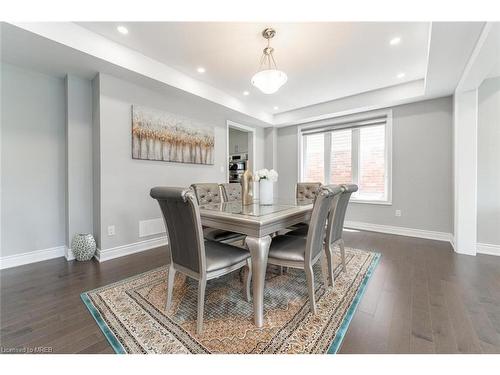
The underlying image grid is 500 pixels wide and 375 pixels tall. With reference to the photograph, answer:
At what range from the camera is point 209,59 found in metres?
2.88

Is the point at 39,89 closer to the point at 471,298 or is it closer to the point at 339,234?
the point at 339,234

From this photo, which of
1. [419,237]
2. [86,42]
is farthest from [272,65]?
[419,237]

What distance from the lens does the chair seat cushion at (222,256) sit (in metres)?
1.50

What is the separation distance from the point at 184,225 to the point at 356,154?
414 centimetres

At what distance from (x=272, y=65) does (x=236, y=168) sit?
3681mm

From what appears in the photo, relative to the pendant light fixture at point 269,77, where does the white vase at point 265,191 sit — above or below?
below

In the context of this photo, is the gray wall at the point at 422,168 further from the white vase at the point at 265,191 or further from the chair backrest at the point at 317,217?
the chair backrest at the point at 317,217

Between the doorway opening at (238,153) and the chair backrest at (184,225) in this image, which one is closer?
the chair backrest at (184,225)

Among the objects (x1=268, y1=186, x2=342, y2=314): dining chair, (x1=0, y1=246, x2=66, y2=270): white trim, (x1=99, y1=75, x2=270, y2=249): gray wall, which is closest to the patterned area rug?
(x1=268, y1=186, x2=342, y2=314): dining chair

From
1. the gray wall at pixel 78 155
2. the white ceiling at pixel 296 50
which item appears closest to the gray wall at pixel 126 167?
the gray wall at pixel 78 155

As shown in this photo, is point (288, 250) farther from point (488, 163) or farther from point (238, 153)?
point (238, 153)

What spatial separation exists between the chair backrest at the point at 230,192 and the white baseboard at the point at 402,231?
2.79 metres
